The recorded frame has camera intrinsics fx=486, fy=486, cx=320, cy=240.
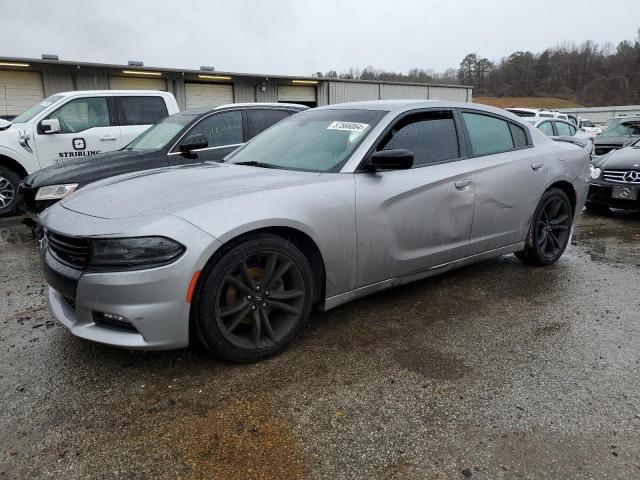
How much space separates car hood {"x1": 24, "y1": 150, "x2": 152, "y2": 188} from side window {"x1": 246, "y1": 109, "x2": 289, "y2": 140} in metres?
1.44

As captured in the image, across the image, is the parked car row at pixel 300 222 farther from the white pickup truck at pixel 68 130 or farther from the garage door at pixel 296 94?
the garage door at pixel 296 94

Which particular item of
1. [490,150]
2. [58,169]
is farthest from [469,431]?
[58,169]

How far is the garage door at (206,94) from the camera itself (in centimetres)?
2178

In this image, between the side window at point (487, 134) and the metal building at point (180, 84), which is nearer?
the side window at point (487, 134)

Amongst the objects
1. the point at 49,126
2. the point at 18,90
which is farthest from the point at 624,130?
the point at 18,90

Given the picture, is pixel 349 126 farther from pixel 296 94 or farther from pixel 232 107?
pixel 296 94

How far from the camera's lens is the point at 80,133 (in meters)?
7.67

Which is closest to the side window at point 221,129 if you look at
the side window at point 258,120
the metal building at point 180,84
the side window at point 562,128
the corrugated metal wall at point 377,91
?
the side window at point 258,120

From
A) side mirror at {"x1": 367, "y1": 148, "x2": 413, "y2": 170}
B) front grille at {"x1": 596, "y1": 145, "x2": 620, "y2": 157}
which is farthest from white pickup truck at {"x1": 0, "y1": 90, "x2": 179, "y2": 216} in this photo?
front grille at {"x1": 596, "y1": 145, "x2": 620, "y2": 157}

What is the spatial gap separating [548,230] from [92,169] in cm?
495

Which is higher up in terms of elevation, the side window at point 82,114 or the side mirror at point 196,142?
the side window at point 82,114

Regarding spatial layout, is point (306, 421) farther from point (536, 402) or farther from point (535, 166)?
point (535, 166)

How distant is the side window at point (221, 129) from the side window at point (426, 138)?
3358 millimetres

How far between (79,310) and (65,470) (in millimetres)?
843
